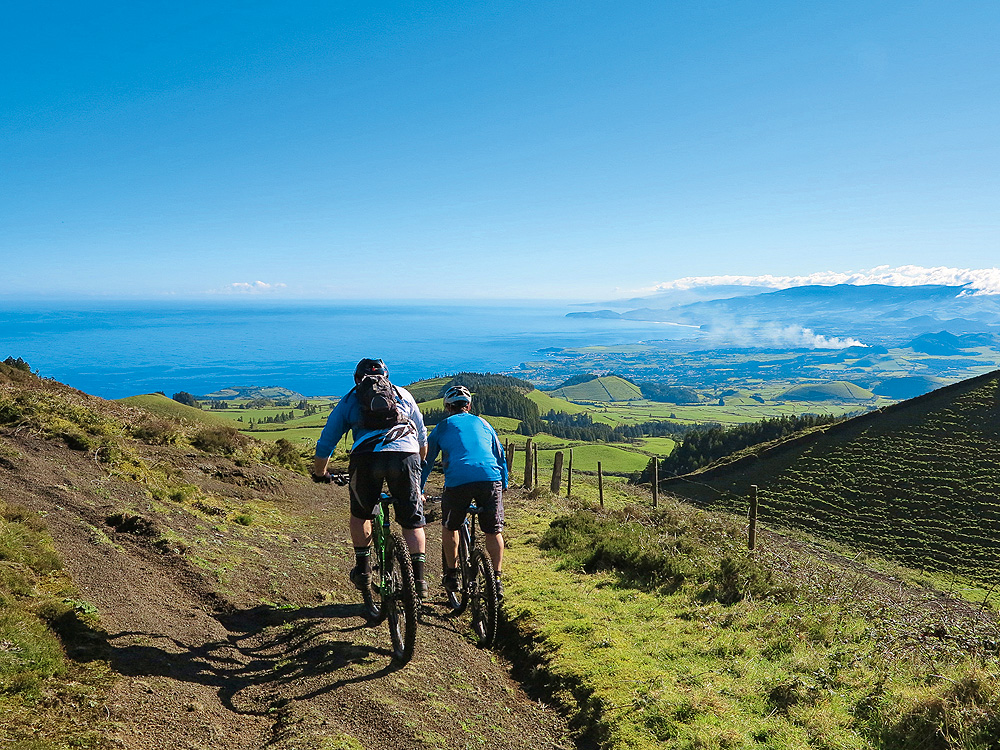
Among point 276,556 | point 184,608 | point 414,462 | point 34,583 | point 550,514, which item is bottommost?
point 550,514

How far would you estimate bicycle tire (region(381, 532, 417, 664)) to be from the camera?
15.4ft

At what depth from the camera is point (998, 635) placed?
582cm

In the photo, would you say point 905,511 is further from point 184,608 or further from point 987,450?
point 184,608

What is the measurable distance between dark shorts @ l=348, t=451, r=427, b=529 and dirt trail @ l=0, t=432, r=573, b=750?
1.30 metres

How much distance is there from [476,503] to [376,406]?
5.52ft

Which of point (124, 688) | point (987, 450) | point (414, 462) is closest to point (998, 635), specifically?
point (414, 462)

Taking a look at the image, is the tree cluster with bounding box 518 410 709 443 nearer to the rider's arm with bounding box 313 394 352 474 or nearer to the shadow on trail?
the shadow on trail

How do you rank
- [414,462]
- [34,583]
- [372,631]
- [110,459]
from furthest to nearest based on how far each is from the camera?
[110,459]
[372,631]
[414,462]
[34,583]

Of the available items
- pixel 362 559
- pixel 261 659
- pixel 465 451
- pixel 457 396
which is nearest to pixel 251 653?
pixel 261 659

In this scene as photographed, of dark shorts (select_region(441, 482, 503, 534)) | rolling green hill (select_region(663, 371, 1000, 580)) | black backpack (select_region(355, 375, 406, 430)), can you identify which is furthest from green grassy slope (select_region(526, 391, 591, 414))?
black backpack (select_region(355, 375, 406, 430))

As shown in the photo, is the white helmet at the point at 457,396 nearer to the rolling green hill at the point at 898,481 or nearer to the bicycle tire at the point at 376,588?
the bicycle tire at the point at 376,588

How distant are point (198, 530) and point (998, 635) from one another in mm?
9957

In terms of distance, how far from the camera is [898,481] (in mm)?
33156

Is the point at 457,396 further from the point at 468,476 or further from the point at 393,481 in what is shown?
the point at 393,481
